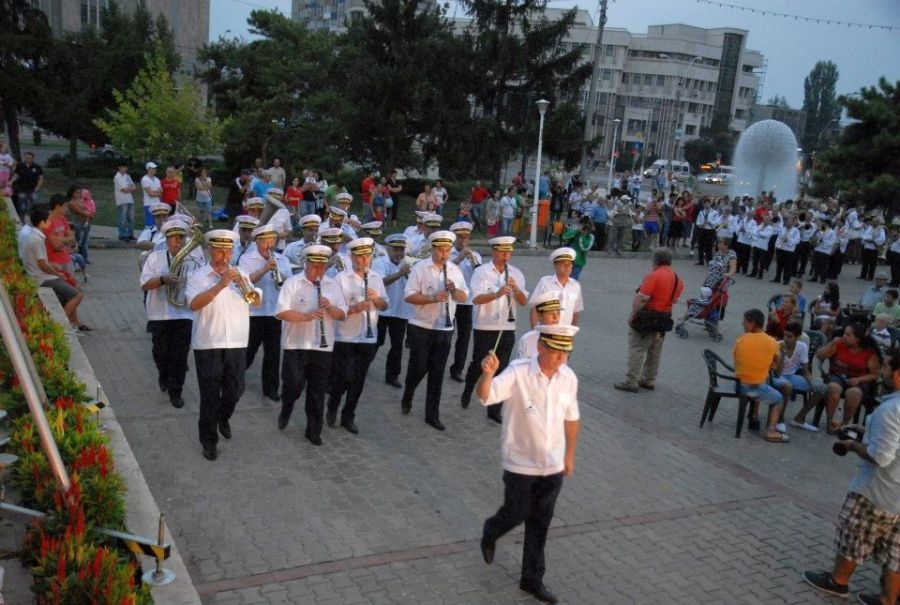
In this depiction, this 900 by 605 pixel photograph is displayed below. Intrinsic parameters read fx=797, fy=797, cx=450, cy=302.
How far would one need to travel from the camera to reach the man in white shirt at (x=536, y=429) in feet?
16.8

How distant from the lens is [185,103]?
25.0m

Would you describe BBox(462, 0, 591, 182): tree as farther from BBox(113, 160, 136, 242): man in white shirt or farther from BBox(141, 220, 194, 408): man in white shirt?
BBox(141, 220, 194, 408): man in white shirt

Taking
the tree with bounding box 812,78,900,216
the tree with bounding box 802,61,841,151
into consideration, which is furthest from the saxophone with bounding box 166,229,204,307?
the tree with bounding box 802,61,841,151

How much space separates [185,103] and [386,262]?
57.4 feet

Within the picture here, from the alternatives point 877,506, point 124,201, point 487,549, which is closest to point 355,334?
point 487,549

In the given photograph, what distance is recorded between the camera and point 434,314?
8516 millimetres

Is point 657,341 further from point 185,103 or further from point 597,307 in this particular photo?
point 185,103

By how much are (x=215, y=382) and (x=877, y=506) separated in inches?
212

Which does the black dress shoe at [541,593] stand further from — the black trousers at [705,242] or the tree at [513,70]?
the tree at [513,70]

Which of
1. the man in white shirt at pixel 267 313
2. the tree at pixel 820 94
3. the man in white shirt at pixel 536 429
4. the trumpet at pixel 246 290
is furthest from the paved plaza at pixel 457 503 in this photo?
the tree at pixel 820 94

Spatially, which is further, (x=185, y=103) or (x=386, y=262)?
(x=185, y=103)

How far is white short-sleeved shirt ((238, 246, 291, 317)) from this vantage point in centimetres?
890

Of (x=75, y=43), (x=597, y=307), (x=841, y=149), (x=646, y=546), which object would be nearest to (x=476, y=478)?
(x=646, y=546)

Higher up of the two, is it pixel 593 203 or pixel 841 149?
pixel 841 149
